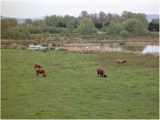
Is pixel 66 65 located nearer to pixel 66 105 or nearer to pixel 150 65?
pixel 150 65

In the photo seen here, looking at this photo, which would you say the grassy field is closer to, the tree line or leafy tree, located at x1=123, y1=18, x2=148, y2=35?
the tree line

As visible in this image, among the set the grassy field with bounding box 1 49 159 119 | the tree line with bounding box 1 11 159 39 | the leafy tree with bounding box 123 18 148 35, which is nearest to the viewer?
the grassy field with bounding box 1 49 159 119

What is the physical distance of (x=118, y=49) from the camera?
35.2 feet

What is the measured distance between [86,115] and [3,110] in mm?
743

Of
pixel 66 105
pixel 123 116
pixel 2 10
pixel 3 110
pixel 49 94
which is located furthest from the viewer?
pixel 49 94

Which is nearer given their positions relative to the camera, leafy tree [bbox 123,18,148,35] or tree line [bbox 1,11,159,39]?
tree line [bbox 1,11,159,39]

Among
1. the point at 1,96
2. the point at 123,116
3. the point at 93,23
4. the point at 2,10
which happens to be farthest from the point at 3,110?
the point at 93,23

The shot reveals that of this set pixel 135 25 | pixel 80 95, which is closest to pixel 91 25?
pixel 135 25

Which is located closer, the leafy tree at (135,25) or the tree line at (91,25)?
the tree line at (91,25)

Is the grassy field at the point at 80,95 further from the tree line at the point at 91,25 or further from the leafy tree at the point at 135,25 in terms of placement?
the leafy tree at the point at 135,25

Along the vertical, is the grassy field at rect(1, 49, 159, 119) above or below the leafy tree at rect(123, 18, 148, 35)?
below

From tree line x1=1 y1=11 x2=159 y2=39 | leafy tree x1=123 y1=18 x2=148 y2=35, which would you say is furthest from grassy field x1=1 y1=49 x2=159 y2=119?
leafy tree x1=123 y1=18 x2=148 y2=35

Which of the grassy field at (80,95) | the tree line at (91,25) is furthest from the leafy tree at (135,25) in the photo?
the grassy field at (80,95)

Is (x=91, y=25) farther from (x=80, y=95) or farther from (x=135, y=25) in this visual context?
(x=80, y=95)
